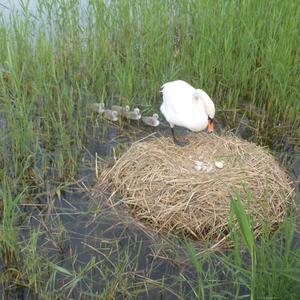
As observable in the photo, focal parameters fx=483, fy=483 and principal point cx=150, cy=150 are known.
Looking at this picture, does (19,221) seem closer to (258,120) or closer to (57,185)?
(57,185)

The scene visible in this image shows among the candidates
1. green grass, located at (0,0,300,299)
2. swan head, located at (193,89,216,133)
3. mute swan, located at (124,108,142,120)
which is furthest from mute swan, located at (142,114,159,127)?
swan head, located at (193,89,216,133)

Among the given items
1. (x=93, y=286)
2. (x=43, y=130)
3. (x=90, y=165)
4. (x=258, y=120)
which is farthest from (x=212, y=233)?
(x=43, y=130)

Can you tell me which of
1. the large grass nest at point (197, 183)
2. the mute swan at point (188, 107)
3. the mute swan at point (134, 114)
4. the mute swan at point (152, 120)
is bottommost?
the large grass nest at point (197, 183)

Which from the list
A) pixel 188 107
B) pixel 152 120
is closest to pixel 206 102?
pixel 188 107

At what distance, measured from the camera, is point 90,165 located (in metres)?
4.28

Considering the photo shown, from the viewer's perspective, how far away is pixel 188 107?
4238mm

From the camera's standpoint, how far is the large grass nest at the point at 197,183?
3.66m

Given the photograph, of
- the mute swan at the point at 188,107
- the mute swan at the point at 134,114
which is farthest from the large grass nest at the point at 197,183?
the mute swan at the point at 134,114

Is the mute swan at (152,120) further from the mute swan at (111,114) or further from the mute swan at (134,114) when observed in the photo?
the mute swan at (111,114)

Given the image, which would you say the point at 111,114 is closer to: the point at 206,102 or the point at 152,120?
the point at 152,120

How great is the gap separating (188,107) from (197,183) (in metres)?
0.74

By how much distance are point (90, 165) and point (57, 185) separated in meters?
0.40

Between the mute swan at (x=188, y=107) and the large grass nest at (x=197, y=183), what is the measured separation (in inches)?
10.6

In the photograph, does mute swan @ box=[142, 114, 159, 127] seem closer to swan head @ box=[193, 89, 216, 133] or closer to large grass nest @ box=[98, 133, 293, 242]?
large grass nest @ box=[98, 133, 293, 242]
